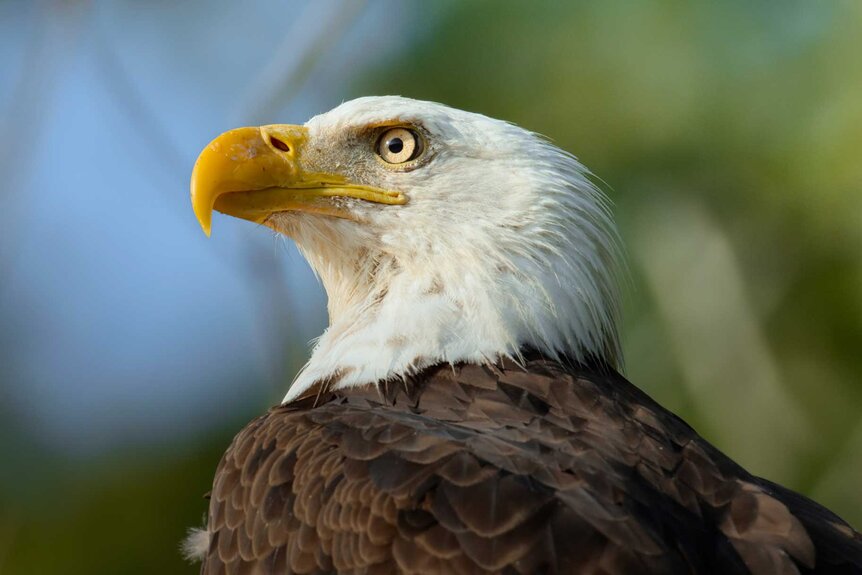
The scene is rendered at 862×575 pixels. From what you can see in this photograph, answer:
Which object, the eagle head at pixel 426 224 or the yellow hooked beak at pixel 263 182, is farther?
the yellow hooked beak at pixel 263 182

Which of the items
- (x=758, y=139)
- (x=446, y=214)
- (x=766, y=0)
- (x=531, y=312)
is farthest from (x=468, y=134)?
(x=766, y=0)

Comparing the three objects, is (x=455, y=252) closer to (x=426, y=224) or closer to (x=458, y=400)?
(x=426, y=224)

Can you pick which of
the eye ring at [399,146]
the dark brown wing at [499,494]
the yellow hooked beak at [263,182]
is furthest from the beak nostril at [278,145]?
the dark brown wing at [499,494]

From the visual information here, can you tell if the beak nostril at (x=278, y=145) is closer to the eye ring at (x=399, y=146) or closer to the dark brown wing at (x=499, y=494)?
the eye ring at (x=399, y=146)

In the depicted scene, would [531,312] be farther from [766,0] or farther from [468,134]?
[766,0]

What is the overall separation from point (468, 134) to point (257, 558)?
2041 millimetres

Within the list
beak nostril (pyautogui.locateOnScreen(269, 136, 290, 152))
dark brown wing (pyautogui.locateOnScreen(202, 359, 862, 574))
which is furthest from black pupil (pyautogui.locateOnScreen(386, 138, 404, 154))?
dark brown wing (pyautogui.locateOnScreen(202, 359, 862, 574))

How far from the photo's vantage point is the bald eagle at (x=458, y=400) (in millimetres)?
3061

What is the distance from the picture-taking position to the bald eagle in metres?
3.06

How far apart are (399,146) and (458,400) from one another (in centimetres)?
128

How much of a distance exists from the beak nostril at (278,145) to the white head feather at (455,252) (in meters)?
0.09

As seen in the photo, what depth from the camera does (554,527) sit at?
9.68 feet

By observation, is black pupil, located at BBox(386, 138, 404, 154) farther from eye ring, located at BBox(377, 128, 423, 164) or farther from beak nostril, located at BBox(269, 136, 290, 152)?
beak nostril, located at BBox(269, 136, 290, 152)

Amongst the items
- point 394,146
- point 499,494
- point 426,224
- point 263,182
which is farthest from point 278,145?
point 499,494
